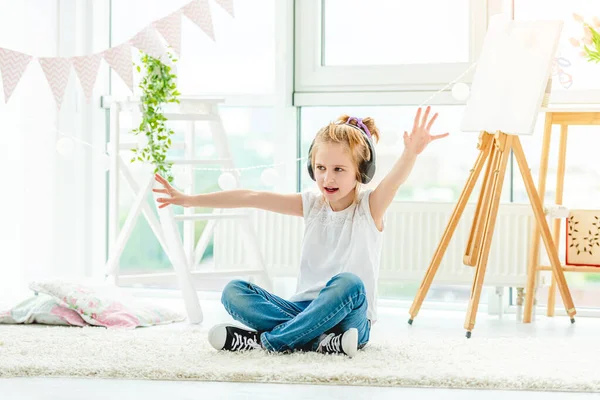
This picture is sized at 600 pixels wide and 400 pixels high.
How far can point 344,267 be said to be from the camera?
2.72m

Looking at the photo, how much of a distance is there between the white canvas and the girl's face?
785mm

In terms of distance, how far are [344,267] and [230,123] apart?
1.72 meters

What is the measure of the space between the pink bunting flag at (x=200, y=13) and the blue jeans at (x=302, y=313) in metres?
0.92

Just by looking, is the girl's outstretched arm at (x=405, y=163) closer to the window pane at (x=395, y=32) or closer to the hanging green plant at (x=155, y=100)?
the hanging green plant at (x=155, y=100)

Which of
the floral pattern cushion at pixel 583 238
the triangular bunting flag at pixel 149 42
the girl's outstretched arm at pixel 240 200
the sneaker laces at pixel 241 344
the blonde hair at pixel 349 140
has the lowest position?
the sneaker laces at pixel 241 344

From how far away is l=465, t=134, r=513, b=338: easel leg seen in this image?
320 cm

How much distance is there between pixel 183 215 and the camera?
3.50 m

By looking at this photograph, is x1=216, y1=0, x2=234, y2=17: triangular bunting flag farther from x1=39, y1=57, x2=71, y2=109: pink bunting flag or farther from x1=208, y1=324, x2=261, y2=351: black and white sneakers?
x1=208, y1=324, x2=261, y2=351: black and white sneakers

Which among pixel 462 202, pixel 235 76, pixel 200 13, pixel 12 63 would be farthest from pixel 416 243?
pixel 12 63

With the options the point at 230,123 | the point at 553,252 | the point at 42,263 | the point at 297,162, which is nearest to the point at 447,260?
the point at 553,252

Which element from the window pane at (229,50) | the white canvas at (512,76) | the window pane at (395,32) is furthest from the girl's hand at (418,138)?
the window pane at (229,50)

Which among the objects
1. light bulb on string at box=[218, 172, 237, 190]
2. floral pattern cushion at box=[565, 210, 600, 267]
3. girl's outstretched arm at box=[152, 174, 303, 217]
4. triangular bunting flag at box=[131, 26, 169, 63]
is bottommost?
floral pattern cushion at box=[565, 210, 600, 267]

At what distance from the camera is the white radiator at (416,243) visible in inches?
148

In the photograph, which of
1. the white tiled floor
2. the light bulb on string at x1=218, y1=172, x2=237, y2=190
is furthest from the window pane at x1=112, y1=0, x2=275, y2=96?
the white tiled floor
